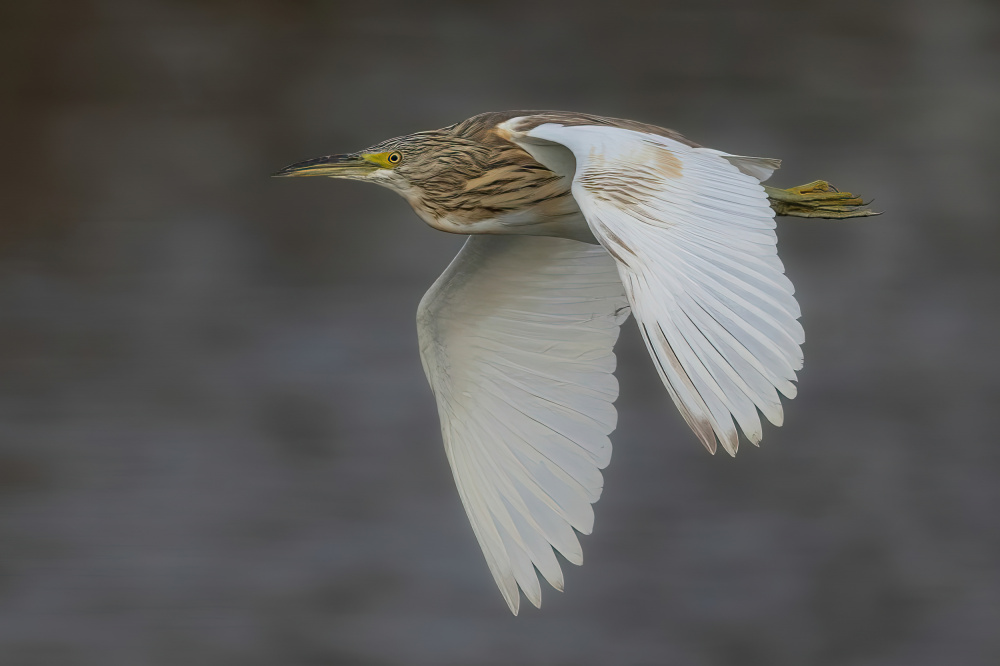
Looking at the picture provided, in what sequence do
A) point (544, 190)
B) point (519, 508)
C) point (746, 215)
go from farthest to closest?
1. point (519, 508)
2. point (544, 190)
3. point (746, 215)

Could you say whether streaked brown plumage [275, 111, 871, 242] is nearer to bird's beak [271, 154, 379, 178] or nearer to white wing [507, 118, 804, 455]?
bird's beak [271, 154, 379, 178]

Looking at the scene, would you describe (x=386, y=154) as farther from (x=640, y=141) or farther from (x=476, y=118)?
(x=640, y=141)

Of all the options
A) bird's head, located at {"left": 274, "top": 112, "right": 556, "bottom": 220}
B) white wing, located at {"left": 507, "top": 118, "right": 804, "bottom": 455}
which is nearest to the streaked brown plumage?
bird's head, located at {"left": 274, "top": 112, "right": 556, "bottom": 220}

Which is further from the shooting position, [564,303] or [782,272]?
[564,303]

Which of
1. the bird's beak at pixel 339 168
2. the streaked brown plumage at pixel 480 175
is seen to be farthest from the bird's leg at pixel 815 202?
the bird's beak at pixel 339 168

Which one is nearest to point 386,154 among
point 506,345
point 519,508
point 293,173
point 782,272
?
point 293,173

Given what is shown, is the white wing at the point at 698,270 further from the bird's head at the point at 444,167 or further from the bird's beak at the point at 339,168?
the bird's beak at the point at 339,168

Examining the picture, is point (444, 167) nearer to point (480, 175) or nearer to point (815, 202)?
point (480, 175)
